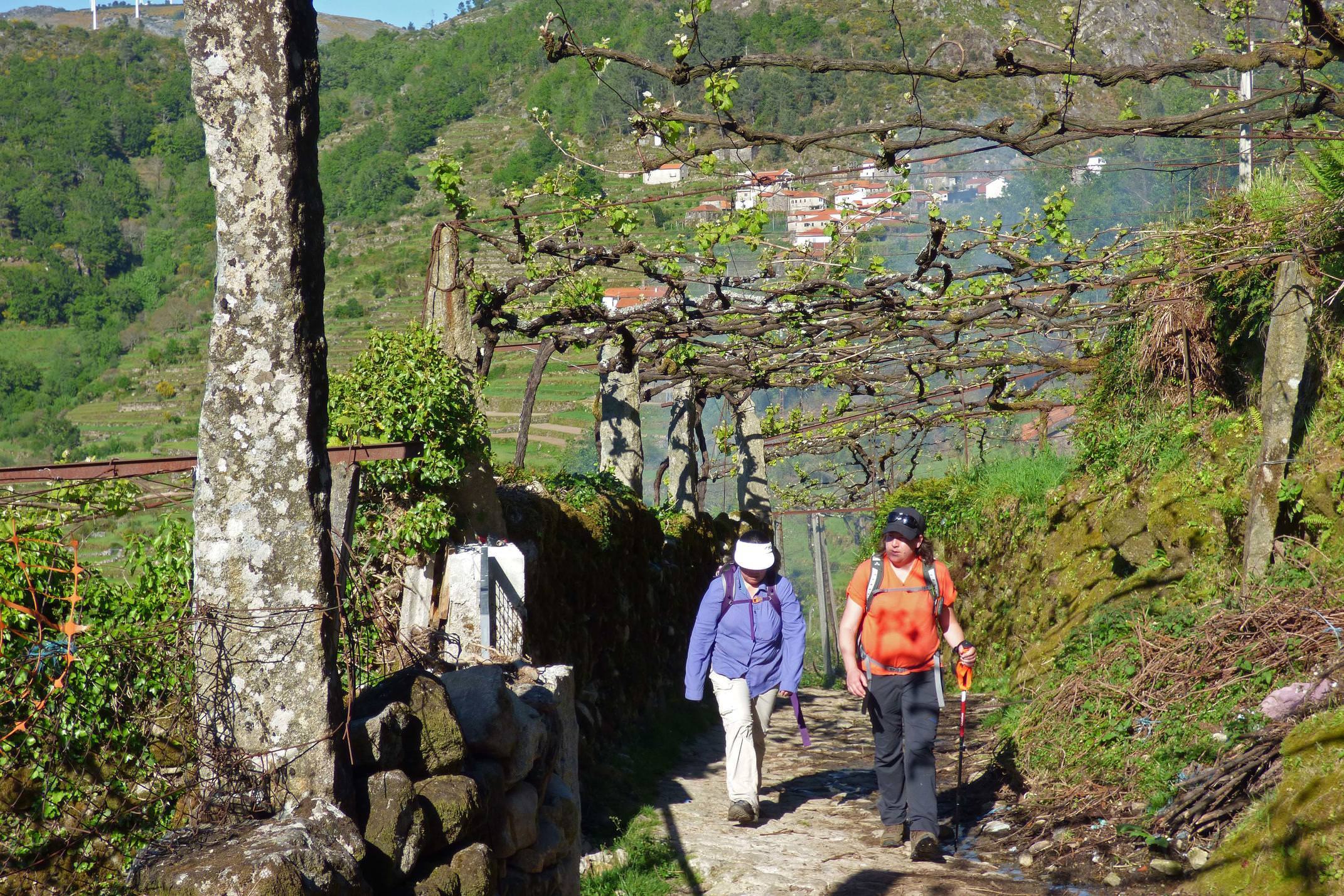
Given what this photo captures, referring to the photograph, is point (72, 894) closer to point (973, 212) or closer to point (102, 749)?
point (102, 749)

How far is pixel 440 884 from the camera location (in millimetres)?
3555

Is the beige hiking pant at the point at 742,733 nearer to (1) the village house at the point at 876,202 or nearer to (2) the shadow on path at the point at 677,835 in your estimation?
(2) the shadow on path at the point at 677,835

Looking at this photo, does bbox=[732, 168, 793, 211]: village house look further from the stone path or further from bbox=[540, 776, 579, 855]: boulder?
the stone path

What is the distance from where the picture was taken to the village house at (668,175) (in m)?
7.20

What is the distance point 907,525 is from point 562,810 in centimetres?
244

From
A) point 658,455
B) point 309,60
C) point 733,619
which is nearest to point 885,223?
point 733,619

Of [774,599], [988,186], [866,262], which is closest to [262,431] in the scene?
[774,599]

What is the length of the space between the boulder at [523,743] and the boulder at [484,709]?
0.17 ft

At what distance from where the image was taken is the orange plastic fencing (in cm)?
351

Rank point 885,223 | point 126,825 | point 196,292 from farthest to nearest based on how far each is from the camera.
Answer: point 196,292 < point 885,223 < point 126,825

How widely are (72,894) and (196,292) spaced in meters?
81.5

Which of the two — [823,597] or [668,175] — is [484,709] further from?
[668,175]

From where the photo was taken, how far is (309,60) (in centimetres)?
326

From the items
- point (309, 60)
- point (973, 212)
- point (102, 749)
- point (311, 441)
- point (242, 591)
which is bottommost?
point (102, 749)
